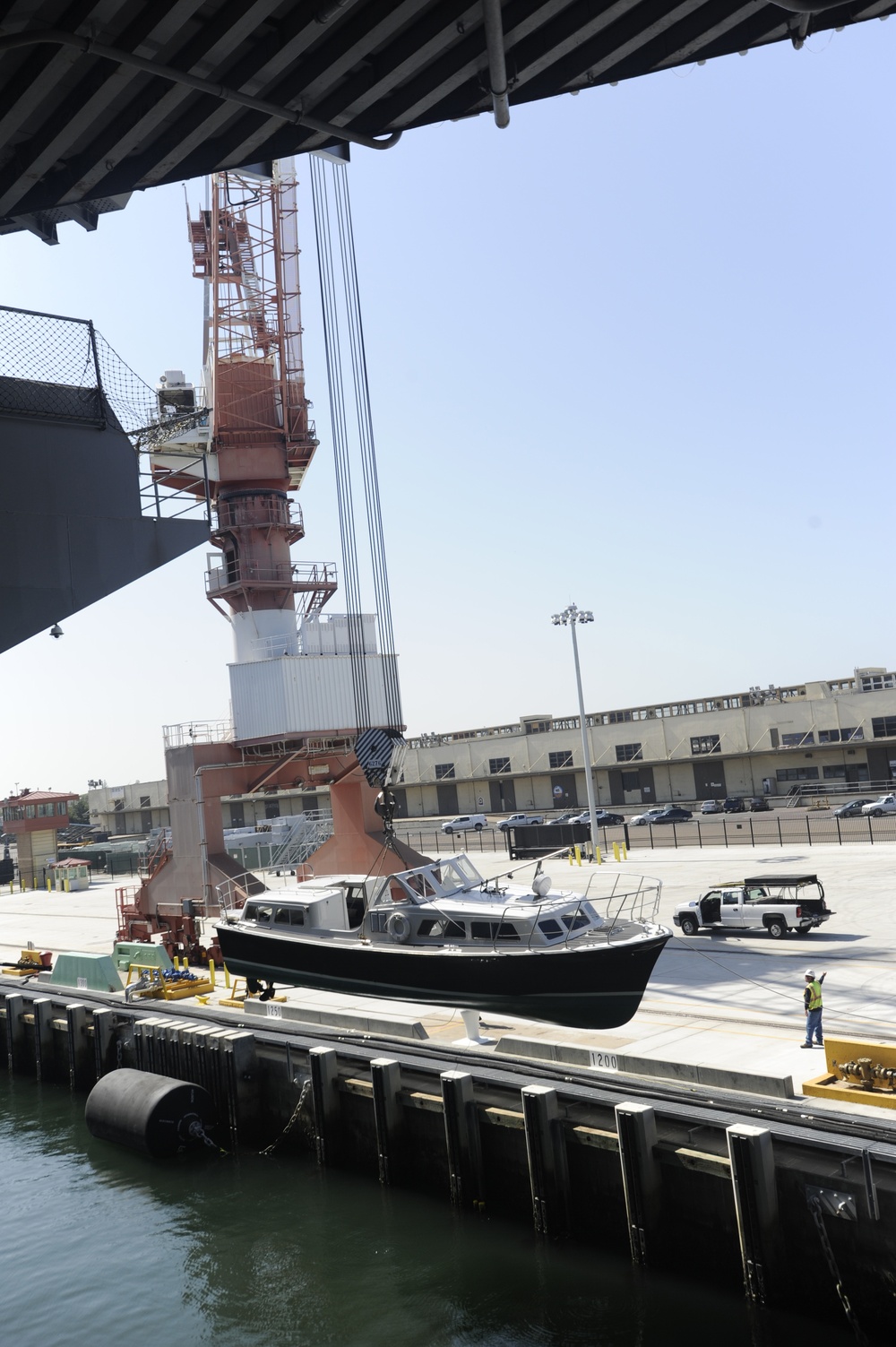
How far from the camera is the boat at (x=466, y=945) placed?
66.1ft

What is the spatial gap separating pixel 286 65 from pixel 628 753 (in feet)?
305

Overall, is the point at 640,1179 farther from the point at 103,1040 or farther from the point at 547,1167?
the point at 103,1040

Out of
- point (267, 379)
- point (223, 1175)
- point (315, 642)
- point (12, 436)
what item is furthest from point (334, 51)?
point (267, 379)

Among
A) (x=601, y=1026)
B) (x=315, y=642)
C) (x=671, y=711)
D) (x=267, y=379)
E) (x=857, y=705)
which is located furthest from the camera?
(x=671, y=711)

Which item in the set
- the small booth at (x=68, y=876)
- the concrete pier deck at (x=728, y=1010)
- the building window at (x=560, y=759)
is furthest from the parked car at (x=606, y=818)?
the small booth at (x=68, y=876)

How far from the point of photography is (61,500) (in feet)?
33.4

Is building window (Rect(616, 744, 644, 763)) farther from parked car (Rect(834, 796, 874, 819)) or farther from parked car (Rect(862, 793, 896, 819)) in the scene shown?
parked car (Rect(862, 793, 896, 819))

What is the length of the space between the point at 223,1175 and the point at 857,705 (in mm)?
74860

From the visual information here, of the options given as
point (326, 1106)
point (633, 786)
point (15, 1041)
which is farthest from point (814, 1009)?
point (633, 786)

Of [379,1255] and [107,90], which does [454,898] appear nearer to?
[379,1255]

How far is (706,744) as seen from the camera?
9369 centimetres

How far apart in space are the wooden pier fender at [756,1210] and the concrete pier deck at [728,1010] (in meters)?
2.11

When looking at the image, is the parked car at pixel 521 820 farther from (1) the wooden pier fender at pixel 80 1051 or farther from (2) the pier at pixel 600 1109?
(1) the wooden pier fender at pixel 80 1051

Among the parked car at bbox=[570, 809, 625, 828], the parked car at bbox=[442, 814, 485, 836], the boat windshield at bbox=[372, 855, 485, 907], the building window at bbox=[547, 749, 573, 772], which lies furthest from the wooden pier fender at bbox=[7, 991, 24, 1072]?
the building window at bbox=[547, 749, 573, 772]
